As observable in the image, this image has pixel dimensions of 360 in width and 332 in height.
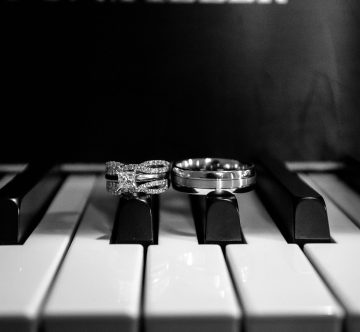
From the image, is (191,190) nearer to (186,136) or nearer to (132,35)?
(186,136)

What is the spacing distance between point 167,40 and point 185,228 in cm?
42

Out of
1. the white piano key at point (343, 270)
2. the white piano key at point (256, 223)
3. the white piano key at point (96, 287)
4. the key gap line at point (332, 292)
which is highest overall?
the white piano key at point (96, 287)

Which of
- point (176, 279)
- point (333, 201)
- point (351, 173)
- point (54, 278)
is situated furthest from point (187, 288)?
point (351, 173)

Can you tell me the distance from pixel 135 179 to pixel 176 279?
0.79ft

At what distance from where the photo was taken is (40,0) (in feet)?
3.43

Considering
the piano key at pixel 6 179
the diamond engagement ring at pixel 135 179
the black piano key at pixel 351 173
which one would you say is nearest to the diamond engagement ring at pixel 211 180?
the diamond engagement ring at pixel 135 179

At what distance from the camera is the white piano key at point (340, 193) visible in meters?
0.88

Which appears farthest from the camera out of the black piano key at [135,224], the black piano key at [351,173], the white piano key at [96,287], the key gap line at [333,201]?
the black piano key at [351,173]

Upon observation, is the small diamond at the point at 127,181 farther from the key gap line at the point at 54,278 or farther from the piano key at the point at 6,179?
the piano key at the point at 6,179

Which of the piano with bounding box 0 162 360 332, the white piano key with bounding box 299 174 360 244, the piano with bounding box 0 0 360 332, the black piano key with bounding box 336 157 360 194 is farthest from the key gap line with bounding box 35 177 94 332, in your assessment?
the black piano key with bounding box 336 157 360 194

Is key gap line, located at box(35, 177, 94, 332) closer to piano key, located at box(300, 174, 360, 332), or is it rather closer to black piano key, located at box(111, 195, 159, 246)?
black piano key, located at box(111, 195, 159, 246)

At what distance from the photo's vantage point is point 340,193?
97 cm

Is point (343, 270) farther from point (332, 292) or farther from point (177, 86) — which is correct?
point (177, 86)

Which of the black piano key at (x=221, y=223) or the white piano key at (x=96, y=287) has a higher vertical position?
the black piano key at (x=221, y=223)
